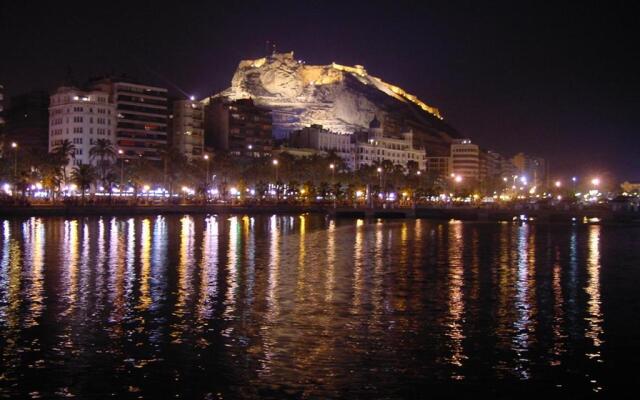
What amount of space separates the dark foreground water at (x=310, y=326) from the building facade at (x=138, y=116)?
13378 centimetres

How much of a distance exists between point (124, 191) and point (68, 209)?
56366 millimetres

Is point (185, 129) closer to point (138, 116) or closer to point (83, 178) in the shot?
point (138, 116)

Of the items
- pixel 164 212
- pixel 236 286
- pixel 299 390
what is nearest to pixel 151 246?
pixel 236 286

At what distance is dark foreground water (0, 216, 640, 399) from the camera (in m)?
17.8

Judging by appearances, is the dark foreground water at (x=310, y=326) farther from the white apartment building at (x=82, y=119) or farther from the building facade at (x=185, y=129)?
the building facade at (x=185, y=129)

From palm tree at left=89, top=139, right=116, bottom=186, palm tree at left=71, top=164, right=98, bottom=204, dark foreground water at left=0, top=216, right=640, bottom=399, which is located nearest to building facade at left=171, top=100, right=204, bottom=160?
palm tree at left=89, top=139, right=116, bottom=186

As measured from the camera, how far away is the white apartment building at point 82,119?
169 m

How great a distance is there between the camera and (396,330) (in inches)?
930

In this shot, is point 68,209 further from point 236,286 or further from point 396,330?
point 396,330

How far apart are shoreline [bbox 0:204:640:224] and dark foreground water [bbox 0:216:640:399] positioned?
205ft

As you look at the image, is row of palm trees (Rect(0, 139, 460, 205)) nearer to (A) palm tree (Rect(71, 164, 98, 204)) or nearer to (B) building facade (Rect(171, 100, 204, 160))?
(A) palm tree (Rect(71, 164, 98, 204))

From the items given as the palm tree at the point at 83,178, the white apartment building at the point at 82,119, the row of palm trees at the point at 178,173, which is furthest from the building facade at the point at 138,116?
the palm tree at the point at 83,178

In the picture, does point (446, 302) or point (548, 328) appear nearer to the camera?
point (548, 328)

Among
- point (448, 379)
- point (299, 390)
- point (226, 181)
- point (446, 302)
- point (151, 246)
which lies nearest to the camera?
point (299, 390)
